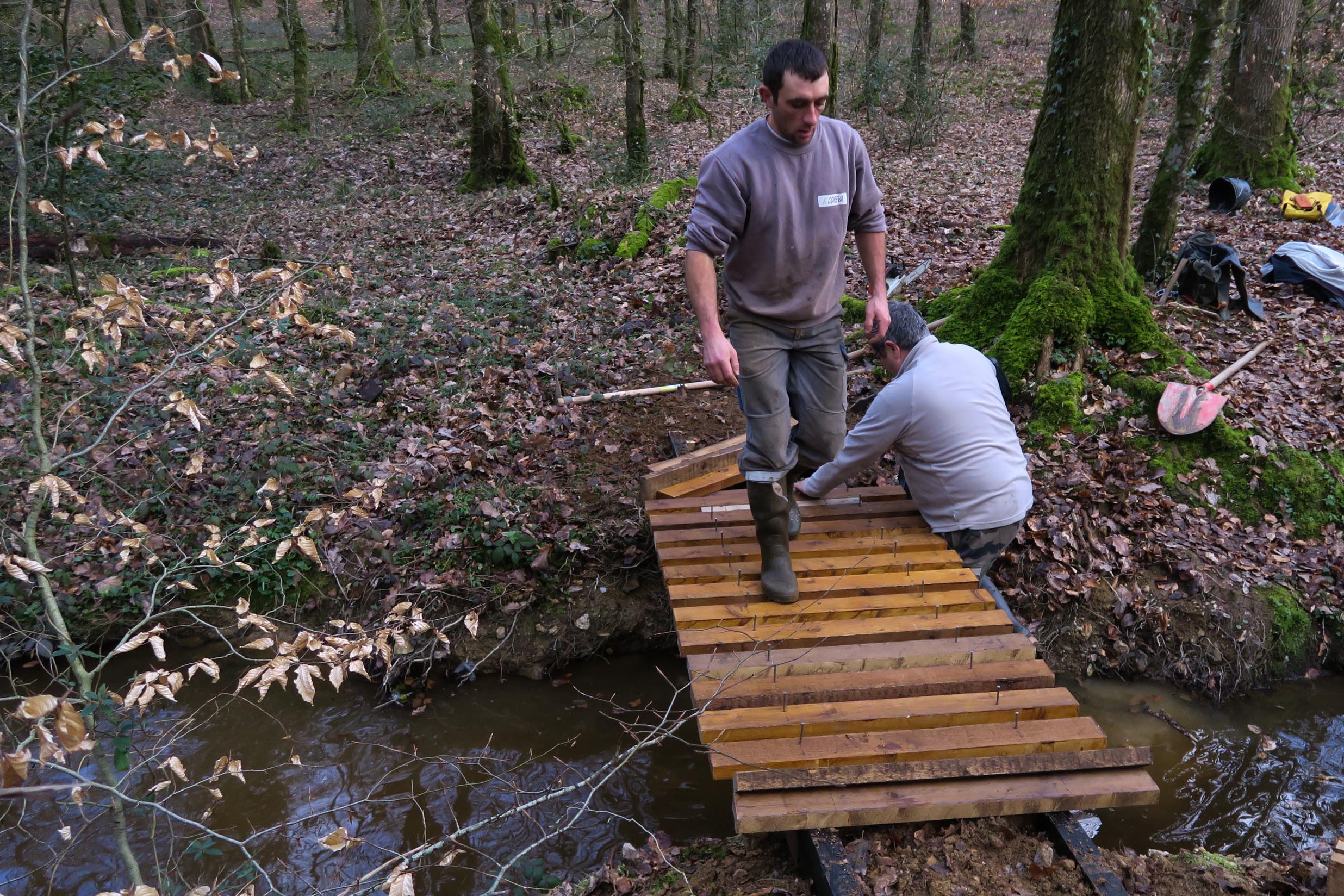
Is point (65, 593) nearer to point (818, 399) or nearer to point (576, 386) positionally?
point (576, 386)

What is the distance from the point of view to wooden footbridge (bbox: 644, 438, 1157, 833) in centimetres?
289

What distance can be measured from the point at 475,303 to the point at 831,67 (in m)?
5.94

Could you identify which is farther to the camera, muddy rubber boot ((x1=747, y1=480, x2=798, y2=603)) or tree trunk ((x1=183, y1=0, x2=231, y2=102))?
tree trunk ((x1=183, y1=0, x2=231, y2=102))

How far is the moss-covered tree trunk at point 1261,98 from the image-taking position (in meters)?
9.31

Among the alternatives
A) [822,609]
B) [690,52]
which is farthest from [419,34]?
[822,609]

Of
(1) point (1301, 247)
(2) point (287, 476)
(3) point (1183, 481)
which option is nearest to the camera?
(3) point (1183, 481)

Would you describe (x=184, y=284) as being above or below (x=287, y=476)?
above

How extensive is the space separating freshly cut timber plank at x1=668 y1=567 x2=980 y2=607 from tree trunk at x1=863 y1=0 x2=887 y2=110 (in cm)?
1331

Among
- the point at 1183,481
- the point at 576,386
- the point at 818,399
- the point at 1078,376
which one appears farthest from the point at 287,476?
the point at 1183,481

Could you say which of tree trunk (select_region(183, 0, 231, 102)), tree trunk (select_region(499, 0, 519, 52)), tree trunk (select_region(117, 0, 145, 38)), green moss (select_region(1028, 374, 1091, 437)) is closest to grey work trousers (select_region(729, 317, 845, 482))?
green moss (select_region(1028, 374, 1091, 437))

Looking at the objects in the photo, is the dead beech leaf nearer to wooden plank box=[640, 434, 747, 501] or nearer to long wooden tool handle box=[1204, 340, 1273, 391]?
wooden plank box=[640, 434, 747, 501]

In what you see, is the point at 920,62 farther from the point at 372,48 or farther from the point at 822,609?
the point at 822,609

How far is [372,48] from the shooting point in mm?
17859

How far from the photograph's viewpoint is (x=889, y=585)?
156 inches
